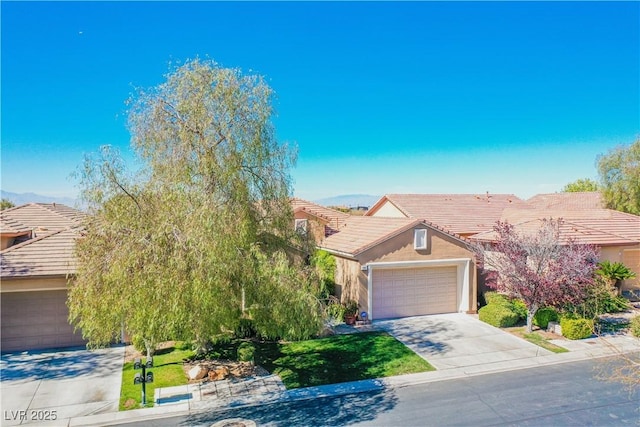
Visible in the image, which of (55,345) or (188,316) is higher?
(188,316)

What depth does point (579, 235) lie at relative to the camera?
21531mm

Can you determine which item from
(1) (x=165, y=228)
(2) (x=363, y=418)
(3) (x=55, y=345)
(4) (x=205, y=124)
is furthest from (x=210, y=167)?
(3) (x=55, y=345)

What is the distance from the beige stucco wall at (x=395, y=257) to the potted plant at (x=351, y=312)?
0.85 feet

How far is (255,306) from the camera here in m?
11.8

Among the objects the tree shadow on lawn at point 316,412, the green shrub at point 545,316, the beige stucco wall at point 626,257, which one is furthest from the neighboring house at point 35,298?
the beige stucco wall at point 626,257

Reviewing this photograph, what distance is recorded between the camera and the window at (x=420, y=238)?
19438 millimetres

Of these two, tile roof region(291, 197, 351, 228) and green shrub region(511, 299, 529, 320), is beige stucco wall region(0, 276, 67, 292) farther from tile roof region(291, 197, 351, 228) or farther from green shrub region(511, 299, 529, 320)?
green shrub region(511, 299, 529, 320)

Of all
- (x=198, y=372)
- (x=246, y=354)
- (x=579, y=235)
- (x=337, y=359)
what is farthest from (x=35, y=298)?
(x=579, y=235)

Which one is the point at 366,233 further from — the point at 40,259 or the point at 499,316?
the point at 40,259

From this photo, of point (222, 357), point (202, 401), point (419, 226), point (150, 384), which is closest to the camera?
point (202, 401)

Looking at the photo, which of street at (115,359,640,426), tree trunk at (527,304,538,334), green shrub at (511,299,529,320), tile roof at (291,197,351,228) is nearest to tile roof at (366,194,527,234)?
tile roof at (291,197,351,228)

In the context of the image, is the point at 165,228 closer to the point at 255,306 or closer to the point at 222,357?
the point at 255,306

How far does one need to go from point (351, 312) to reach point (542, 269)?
788cm

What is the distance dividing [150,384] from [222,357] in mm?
2564
